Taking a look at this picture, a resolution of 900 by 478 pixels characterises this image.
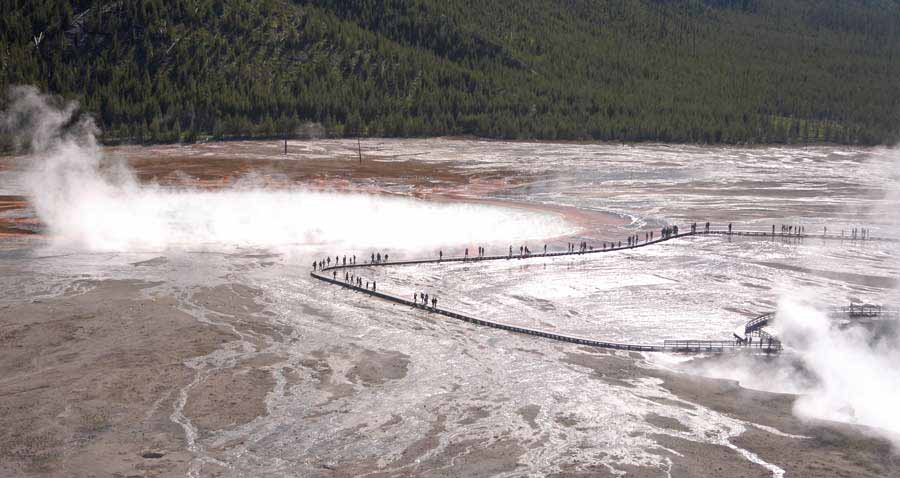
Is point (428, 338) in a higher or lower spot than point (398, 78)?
lower

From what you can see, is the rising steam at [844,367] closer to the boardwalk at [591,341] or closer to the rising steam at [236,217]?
the boardwalk at [591,341]

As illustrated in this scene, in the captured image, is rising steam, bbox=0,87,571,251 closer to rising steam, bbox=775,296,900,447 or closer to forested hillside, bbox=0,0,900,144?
rising steam, bbox=775,296,900,447

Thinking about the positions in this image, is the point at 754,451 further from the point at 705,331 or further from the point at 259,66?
the point at 259,66

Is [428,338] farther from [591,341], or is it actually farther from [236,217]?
[236,217]

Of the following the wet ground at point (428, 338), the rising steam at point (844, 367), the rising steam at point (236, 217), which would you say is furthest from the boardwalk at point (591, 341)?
the rising steam at point (236, 217)

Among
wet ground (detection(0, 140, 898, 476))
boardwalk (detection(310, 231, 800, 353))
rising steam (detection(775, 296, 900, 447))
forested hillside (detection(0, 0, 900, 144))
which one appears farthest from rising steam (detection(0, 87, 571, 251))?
forested hillside (detection(0, 0, 900, 144))

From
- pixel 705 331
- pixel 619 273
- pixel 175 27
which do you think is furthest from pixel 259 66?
pixel 705 331

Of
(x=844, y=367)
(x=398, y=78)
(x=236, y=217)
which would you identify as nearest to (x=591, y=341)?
(x=844, y=367)
